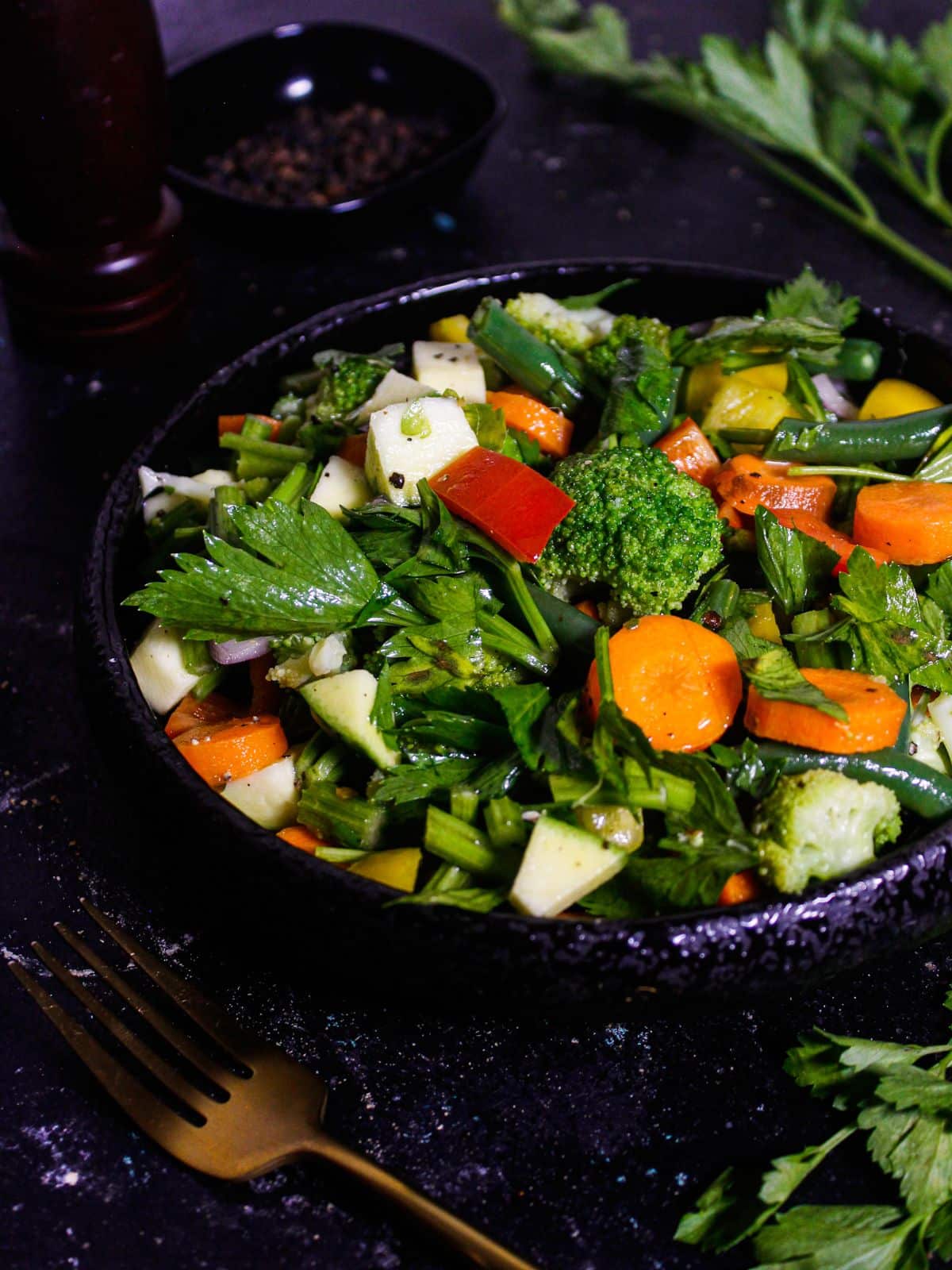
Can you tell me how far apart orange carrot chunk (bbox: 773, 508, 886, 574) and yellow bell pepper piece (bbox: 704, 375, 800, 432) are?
27 centimetres

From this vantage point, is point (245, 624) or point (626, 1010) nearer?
point (626, 1010)

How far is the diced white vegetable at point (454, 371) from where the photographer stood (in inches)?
97.4

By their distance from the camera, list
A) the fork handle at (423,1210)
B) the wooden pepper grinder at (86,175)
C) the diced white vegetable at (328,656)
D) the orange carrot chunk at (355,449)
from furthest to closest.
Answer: the wooden pepper grinder at (86,175) → the orange carrot chunk at (355,449) → the diced white vegetable at (328,656) → the fork handle at (423,1210)

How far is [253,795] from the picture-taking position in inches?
81.3

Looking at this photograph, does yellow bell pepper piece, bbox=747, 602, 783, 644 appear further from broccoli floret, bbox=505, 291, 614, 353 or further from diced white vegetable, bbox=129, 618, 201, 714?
diced white vegetable, bbox=129, 618, 201, 714

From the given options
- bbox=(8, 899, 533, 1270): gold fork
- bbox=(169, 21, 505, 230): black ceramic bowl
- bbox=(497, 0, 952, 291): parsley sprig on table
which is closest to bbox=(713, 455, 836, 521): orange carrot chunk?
bbox=(8, 899, 533, 1270): gold fork

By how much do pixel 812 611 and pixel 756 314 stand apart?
89cm

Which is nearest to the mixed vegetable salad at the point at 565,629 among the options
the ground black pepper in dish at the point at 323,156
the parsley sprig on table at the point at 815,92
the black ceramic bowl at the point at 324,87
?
the parsley sprig on table at the point at 815,92

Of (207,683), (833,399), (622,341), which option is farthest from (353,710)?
(833,399)

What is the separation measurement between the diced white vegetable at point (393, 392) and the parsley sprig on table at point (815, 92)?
201 centimetres

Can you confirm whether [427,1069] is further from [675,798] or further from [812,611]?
[812,611]

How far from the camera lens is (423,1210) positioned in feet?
5.78

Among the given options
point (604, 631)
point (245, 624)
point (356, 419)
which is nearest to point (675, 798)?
point (604, 631)

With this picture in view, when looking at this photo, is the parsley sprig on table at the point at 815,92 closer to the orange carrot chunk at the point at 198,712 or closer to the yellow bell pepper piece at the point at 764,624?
the yellow bell pepper piece at the point at 764,624
